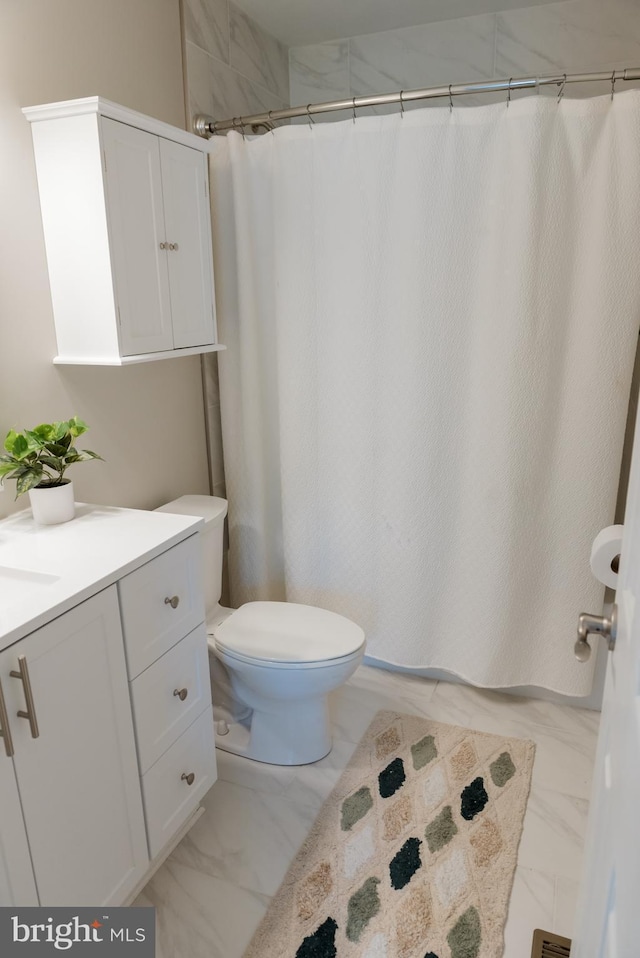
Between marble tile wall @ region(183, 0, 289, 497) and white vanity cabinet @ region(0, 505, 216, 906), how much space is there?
2.77ft

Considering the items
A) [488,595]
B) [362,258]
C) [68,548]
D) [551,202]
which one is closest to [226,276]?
[362,258]

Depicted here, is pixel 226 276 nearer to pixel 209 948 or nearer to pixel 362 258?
pixel 362 258

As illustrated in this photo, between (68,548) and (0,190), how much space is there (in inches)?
32.8

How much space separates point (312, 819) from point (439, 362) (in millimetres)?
1374

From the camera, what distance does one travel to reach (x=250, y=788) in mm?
1900

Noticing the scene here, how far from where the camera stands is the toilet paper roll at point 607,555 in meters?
1.12

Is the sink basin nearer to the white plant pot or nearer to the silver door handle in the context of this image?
the white plant pot

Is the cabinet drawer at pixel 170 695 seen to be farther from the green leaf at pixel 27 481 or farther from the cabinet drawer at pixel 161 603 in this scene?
the green leaf at pixel 27 481

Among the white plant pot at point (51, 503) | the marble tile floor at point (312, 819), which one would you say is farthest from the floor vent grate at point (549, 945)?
the white plant pot at point (51, 503)

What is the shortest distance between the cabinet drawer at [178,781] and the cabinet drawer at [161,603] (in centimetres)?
27

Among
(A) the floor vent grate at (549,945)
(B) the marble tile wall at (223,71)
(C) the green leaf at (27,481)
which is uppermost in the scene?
(B) the marble tile wall at (223,71)

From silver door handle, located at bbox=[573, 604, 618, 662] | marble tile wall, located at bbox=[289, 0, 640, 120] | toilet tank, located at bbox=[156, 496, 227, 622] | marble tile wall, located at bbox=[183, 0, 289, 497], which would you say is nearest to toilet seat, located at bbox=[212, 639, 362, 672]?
toilet tank, located at bbox=[156, 496, 227, 622]

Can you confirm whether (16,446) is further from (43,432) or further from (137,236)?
(137,236)

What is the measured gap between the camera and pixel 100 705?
50.7 inches
